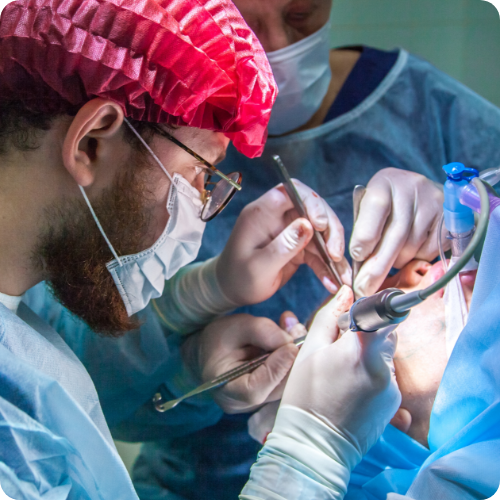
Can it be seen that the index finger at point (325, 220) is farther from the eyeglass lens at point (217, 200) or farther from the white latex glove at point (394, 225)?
the eyeglass lens at point (217, 200)

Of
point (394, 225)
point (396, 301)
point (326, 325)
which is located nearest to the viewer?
point (396, 301)

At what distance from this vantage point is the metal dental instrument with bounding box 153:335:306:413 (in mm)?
1188

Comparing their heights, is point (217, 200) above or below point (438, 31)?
below

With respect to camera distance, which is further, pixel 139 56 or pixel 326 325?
pixel 326 325

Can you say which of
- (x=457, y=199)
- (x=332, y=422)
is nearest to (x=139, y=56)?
(x=457, y=199)

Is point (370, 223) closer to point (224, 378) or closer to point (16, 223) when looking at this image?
point (224, 378)

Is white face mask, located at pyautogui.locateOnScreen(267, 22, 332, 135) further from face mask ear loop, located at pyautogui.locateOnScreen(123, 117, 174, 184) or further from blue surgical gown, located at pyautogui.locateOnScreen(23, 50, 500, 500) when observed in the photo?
face mask ear loop, located at pyautogui.locateOnScreen(123, 117, 174, 184)

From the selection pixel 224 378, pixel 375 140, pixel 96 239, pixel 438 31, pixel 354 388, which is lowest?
pixel 224 378

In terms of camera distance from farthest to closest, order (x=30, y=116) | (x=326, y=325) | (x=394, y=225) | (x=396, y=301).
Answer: (x=394, y=225), (x=326, y=325), (x=30, y=116), (x=396, y=301)

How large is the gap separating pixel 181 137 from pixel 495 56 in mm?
799

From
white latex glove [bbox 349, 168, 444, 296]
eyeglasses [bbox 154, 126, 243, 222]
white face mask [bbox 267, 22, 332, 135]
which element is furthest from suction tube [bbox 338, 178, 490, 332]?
white face mask [bbox 267, 22, 332, 135]

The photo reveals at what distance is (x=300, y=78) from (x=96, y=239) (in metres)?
0.68

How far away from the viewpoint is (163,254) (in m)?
1.14

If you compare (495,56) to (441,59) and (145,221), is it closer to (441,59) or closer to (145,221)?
(441,59)
